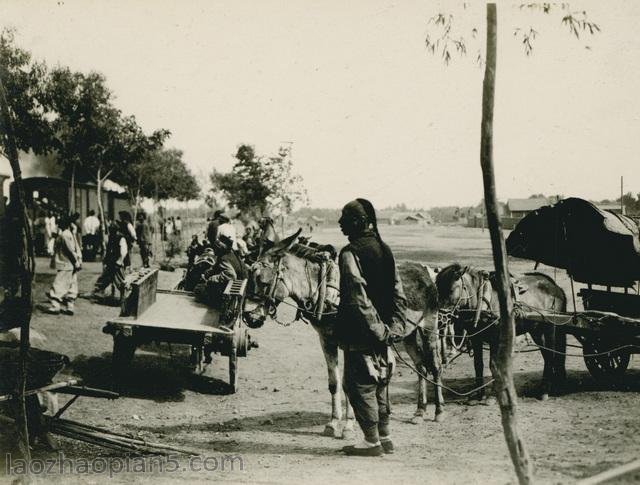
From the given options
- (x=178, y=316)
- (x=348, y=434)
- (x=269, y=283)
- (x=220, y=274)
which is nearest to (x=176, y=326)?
(x=178, y=316)

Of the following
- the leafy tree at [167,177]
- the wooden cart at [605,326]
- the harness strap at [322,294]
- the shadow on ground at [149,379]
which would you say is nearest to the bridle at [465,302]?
the wooden cart at [605,326]

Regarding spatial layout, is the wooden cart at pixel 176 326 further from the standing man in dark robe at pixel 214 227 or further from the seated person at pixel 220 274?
the standing man in dark robe at pixel 214 227

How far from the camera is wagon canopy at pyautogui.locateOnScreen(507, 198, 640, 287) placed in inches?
284

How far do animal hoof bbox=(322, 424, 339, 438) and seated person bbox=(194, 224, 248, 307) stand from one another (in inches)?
122

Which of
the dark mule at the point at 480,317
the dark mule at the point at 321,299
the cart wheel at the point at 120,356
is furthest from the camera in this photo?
the dark mule at the point at 480,317

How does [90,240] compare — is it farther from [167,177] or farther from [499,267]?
[499,267]

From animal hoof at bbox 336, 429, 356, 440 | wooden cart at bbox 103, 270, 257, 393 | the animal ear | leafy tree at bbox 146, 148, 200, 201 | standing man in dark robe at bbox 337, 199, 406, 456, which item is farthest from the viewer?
leafy tree at bbox 146, 148, 200, 201

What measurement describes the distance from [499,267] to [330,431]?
3440 millimetres

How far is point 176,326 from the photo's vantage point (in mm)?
7535

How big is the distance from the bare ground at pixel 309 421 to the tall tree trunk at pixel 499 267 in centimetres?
80

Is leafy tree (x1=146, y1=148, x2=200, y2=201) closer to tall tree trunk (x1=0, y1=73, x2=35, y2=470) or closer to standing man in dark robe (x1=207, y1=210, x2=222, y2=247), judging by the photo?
standing man in dark robe (x1=207, y1=210, x2=222, y2=247)

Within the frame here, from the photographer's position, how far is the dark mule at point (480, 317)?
7801 millimetres

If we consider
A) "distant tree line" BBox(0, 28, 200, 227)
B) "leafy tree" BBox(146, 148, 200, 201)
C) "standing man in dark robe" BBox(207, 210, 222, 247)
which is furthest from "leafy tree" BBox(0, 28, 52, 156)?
"leafy tree" BBox(146, 148, 200, 201)

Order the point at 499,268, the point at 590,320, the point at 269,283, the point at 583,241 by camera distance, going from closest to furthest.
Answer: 1. the point at 499,268
2. the point at 269,283
3. the point at 590,320
4. the point at 583,241
